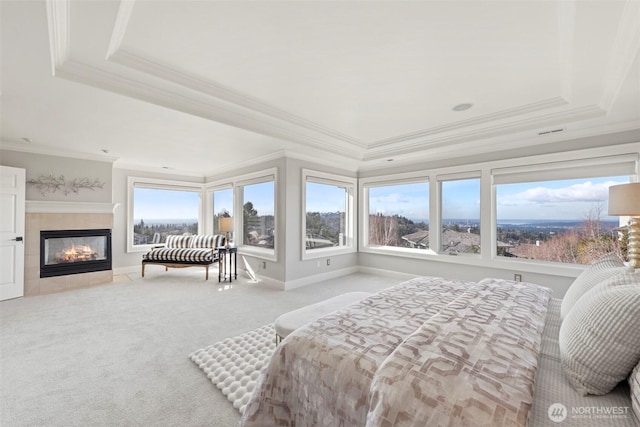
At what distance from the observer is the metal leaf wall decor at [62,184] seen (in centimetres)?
445

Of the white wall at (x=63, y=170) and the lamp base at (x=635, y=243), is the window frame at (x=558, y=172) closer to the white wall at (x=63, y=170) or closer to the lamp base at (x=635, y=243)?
the lamp base at (x=635, y=243)

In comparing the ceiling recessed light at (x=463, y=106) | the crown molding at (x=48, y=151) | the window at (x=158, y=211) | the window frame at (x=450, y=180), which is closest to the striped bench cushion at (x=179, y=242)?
the window at (x=158, y=211)

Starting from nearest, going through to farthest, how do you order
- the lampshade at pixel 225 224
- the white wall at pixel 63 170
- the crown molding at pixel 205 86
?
1. the crown molding at pixel 205 86
2. the white wall at pixel 63 170
3. the lampshade at pixel 225 224

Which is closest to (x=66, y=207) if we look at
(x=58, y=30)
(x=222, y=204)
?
(x=222, y=204)

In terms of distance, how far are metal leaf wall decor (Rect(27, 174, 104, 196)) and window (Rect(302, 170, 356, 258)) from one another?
154 inches

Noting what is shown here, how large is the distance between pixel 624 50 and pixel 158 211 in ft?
25.3

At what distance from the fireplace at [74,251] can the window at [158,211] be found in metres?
0.88

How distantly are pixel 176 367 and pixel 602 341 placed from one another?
263 centimetres

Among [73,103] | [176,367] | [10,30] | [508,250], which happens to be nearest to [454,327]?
[176,367]

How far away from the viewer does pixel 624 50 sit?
6.45ft

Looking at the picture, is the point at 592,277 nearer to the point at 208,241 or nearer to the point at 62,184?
the point at 208,241

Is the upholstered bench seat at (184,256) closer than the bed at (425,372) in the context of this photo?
No

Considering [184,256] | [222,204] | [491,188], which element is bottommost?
[184,256]

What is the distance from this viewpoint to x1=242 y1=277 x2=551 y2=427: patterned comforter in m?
0.92
